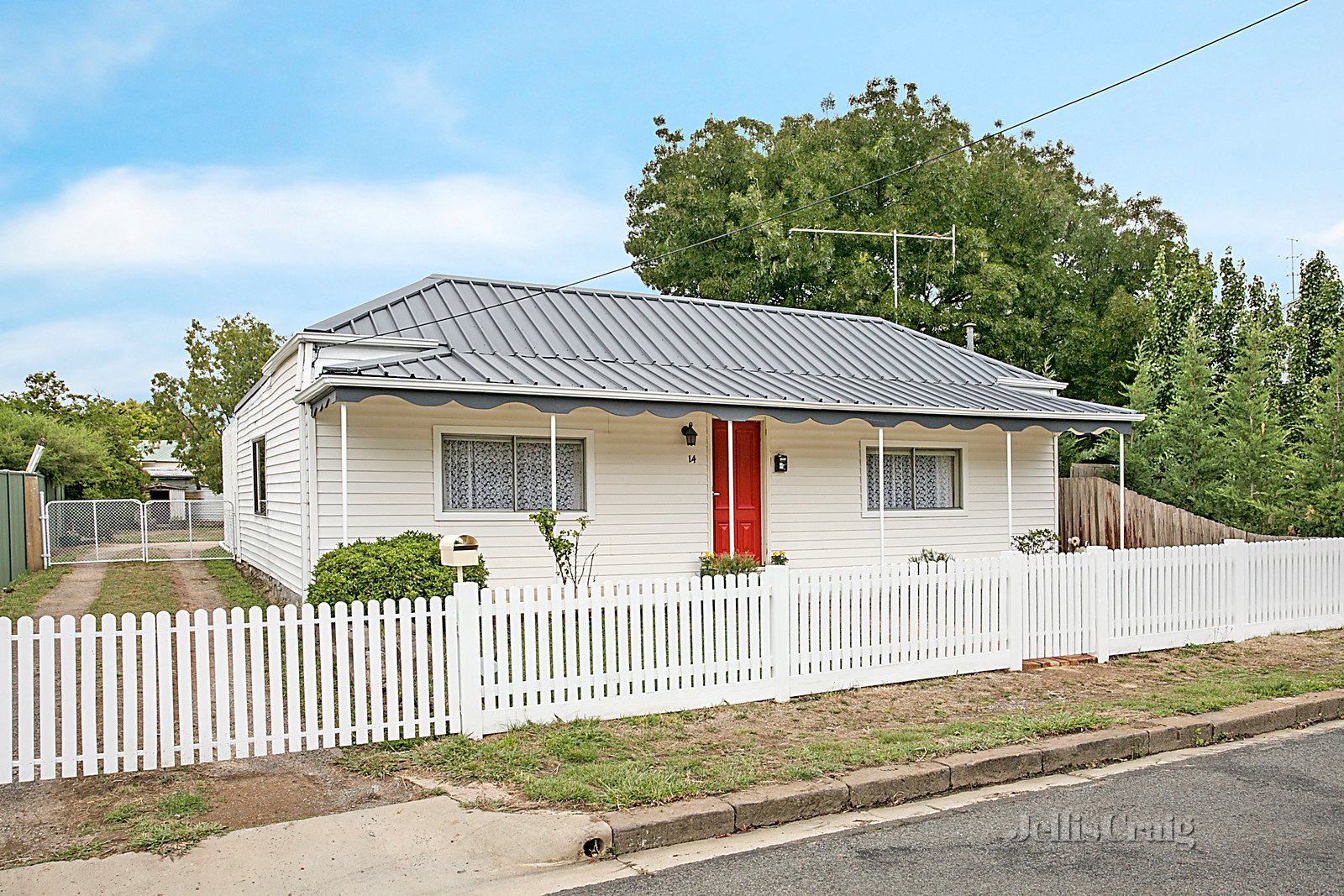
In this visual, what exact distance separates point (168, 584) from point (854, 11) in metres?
14.3

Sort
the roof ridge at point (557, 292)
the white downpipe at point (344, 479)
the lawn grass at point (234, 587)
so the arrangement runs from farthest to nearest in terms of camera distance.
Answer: the lawn grass at point (234, 587)
the roof ridge at point (557, 292)
the white downpipe at point (344, 479)

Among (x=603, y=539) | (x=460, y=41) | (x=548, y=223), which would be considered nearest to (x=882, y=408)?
(x=603, y=539)

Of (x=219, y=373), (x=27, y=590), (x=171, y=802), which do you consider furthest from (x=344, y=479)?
(x=219, y=373)

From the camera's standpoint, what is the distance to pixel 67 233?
2009cm

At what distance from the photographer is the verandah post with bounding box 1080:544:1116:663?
970 centimetres

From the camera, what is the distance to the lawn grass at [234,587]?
14.4 m

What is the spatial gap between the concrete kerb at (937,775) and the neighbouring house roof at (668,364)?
6669 mm

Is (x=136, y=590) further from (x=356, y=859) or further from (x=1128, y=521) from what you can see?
(x=1128, y=521)

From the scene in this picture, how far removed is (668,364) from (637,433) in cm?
127

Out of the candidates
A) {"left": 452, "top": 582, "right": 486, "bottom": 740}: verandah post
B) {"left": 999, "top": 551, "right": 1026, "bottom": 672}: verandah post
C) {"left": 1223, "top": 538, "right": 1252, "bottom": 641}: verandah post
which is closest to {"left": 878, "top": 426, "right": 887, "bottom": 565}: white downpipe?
{"left": 1223, "top": 538, "right": 1252, "bottom": 641}: verandah post

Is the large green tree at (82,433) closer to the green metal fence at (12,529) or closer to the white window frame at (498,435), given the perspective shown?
the green metal fence at (12,529)

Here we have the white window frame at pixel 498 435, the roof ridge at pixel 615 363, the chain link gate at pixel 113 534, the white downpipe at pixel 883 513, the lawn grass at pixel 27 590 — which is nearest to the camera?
the roof ridge at pixel 615 363

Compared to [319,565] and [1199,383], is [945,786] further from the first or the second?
[1199,383]

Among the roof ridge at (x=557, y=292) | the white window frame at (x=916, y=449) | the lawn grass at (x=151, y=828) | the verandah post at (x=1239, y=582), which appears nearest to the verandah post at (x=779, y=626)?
the lawn grass at (x=151, y=828)
